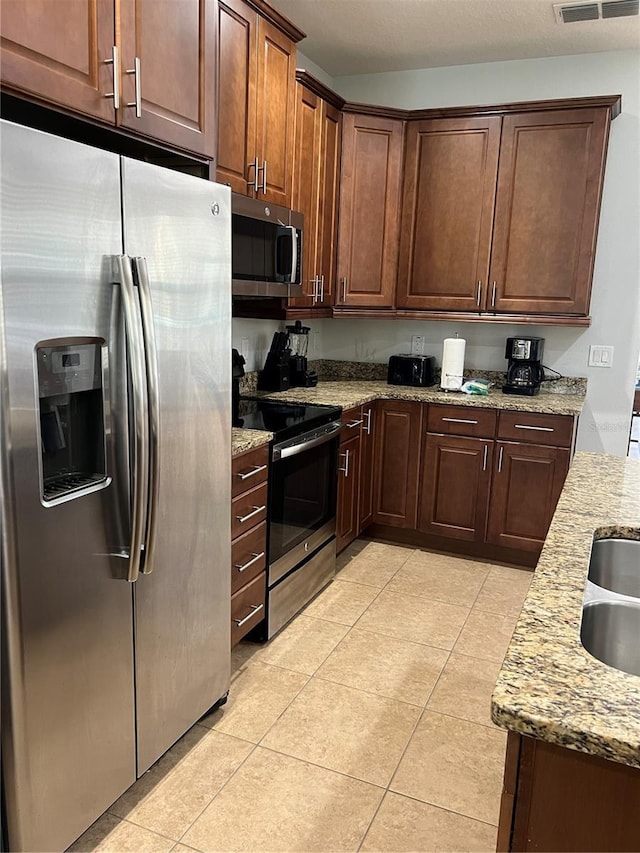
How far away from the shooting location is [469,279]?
384 cm

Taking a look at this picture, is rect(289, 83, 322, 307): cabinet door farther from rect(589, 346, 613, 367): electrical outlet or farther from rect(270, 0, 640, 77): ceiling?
rect(589, 346, 613, 367): electrical outlet

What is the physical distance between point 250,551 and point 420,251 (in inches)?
88.1

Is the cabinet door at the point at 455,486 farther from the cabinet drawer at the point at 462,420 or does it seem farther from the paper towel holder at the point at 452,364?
the paper towel holder at the point at 452,364

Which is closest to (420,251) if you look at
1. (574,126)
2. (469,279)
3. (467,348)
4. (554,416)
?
(469,279)

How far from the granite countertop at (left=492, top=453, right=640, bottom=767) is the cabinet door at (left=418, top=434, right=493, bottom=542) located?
2104 millimetres

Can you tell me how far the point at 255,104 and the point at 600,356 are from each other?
8.00 feet

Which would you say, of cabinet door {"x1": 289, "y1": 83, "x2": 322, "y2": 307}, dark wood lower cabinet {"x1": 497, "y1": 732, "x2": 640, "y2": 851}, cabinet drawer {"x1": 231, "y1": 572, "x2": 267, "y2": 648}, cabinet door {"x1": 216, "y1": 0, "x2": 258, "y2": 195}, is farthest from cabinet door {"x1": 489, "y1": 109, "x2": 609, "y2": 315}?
dark wood lower cabinet {"x1": 497, "y1": 732, "x2": 640, "y2": 851}

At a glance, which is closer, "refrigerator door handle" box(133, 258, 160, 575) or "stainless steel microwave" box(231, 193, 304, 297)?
"refrigerator door handle" box(133, 258, 160, 575)

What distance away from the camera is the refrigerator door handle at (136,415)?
158 centimetres

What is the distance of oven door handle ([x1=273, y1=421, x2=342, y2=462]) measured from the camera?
265cm

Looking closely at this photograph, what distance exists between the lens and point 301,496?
118 inches

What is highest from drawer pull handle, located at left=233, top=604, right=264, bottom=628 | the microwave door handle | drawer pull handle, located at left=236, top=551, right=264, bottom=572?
the microwave door handle

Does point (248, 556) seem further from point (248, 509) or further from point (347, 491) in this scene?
point (347, 491)

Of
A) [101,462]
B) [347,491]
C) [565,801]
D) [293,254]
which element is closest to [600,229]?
[293,254]
